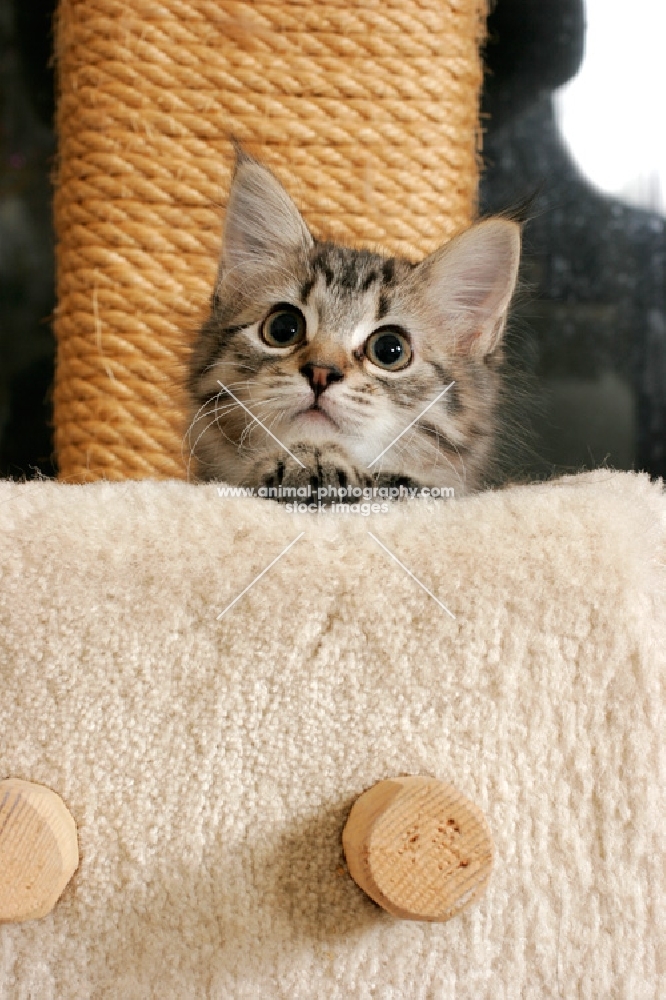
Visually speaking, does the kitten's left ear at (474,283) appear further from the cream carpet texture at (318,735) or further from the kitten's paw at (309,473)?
the cream carpet texture at (318,735)

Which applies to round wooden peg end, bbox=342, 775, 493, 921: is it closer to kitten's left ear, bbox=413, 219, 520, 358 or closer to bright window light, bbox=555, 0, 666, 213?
kitten's left ear, bbox=413, 219, 520, 358

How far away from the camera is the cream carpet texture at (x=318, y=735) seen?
0.63m

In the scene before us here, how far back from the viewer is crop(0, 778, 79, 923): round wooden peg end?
570mm

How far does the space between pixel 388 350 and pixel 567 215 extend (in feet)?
3.64

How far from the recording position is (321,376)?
90 cm

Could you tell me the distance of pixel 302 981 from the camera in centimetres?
63

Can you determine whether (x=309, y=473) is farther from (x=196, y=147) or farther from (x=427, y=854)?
(x=196, y=147)

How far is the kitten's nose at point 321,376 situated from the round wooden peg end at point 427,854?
46 centimetres

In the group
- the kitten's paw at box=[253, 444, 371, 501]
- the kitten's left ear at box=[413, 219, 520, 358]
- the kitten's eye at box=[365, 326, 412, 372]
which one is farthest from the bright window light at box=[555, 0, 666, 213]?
A: the kitten's paw at box=[253, 444, 371, 501]

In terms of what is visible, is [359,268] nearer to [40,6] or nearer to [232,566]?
[232,566]

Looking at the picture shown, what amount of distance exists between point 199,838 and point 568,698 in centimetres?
31

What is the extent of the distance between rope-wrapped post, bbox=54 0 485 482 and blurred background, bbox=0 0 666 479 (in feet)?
1.47

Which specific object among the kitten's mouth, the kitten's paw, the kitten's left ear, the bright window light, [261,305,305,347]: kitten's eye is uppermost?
the bright window light

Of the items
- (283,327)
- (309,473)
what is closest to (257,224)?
(283,327)
